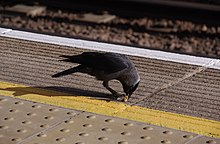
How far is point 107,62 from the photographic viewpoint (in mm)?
5191

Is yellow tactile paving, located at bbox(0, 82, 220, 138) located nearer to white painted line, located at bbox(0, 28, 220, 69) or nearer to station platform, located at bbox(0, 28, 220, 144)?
station platform, located at bbox(0, 28, 220, 144)

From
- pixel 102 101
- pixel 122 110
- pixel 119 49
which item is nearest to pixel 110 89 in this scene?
pixel 102 101

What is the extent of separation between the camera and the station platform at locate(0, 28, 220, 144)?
15.7 ft

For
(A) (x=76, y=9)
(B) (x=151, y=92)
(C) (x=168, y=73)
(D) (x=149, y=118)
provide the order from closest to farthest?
(D) (x=149, y=118), (B) (x=151, y=92), (C) (x=168, y=73), (A) (x=76, y=9)

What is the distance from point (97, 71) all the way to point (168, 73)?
0.96m

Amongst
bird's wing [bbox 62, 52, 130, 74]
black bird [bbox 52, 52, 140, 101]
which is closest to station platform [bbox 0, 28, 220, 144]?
black bird [bbox 52, 52, 140, 101]

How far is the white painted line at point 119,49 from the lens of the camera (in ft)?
20.4

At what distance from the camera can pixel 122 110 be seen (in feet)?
17.1

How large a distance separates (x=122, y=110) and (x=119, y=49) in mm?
1391

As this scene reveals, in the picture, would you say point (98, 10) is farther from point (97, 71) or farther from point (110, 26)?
point (97, 71)

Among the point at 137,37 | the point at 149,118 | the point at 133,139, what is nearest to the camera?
the point at 133,139

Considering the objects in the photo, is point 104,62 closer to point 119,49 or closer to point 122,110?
point 122,110

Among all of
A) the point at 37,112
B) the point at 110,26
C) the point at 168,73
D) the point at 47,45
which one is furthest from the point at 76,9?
the point at 37,112

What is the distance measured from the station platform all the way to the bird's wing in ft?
1.01
